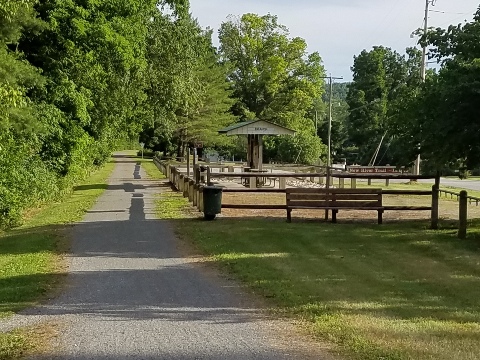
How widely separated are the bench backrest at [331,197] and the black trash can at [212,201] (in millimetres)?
1832

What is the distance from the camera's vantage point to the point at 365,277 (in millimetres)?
9961

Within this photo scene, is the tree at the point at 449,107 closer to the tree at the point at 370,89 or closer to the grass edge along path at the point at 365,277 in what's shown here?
the grass edge along path at the point at 365,277

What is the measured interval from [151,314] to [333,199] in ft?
32.7

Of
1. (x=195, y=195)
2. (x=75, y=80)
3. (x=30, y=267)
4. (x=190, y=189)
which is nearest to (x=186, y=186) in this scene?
(x=190, y=189)

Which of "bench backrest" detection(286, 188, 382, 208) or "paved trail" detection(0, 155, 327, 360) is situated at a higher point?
"bench backrest" detection(286, 188, 382, 208)

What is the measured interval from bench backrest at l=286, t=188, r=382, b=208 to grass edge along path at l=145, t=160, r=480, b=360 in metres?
0.65

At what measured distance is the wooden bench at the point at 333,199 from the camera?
1697cm

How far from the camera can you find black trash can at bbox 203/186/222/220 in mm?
17141

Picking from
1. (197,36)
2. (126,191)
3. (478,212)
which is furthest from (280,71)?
(478,212)

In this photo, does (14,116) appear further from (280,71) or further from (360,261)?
(280,71)

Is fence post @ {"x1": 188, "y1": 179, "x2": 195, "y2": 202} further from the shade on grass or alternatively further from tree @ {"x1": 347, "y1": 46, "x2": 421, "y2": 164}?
tree @ {"x1": 347, "y1": 46, "x2": 421, "y2": 164}

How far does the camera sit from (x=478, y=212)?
778 inches

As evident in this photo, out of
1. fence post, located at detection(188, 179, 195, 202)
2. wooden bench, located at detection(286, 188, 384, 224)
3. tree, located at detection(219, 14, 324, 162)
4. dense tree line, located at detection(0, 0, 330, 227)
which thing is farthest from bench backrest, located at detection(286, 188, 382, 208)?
tree, located at detection(219, 14, 324, 162)

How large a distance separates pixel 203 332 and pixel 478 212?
1498cm
